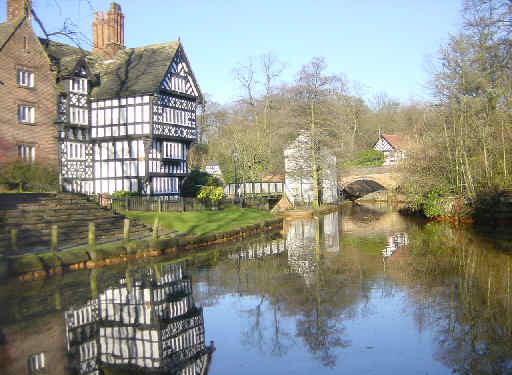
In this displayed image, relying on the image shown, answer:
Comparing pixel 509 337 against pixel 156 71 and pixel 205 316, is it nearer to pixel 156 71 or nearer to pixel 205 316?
pixel 205 316

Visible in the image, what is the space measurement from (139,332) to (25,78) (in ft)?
85.4

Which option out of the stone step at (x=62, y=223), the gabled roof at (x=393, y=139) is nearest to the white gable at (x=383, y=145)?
the gabled roof at (x=393, y=139)

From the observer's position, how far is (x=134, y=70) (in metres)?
33.6

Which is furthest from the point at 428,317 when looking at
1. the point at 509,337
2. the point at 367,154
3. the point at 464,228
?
the point at 367,154

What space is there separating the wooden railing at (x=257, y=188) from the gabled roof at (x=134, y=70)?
1178 cm

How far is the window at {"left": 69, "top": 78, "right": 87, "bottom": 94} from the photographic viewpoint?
31.8 meters

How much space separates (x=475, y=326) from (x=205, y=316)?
15.9ft

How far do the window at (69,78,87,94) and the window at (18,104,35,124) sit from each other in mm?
3783

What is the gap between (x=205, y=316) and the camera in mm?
8906

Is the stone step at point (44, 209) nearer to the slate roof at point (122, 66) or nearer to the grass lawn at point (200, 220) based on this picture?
the grass lawn at point (200, 220)

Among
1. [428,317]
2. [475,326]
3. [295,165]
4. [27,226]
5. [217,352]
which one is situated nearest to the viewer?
[217,352]

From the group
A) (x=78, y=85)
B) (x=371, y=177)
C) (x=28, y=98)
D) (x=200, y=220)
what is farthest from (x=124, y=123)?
(x=371, y=177)

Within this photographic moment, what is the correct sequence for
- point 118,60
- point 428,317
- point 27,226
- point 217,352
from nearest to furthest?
point 217,352 → point 428,317 → point 27,226 → point 118,60

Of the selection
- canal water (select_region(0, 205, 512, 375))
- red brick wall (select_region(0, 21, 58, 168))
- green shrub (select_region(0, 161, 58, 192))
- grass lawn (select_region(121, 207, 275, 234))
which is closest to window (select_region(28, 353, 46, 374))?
canal water (select_region(0, 205, 512, 375))
